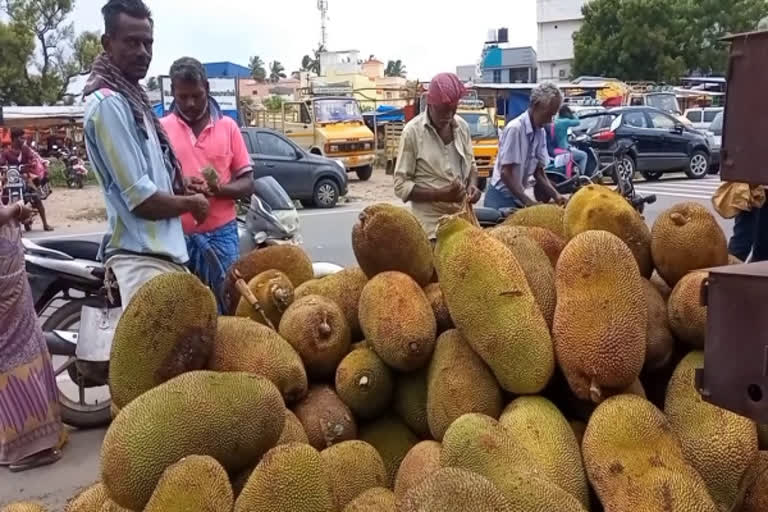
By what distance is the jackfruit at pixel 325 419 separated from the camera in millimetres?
1969

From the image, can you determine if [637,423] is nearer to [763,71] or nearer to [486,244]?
[486,244]

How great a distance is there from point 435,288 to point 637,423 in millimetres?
832

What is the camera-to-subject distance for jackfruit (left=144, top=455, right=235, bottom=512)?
1.50 metres

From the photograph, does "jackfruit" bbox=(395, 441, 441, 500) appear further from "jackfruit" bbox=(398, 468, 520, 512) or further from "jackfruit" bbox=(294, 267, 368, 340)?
"jackfruit" bbox=(294, 267, 368, 340)

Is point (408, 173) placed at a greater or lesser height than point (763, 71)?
lesser

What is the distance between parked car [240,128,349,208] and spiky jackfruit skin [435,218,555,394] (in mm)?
10739

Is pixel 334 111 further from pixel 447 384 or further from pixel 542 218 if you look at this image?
pixel 447 384

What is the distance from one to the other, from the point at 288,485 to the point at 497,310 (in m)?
0.69

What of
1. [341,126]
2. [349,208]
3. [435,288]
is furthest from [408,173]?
[341,126]

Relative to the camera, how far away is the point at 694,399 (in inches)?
69.0

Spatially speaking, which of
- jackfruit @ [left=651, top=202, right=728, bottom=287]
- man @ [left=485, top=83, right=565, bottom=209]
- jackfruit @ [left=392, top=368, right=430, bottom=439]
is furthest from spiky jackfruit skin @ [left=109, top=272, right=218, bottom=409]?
man @ [left=485, top=83, right=565, bottom=209]

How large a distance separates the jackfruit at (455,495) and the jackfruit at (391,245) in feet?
3.41

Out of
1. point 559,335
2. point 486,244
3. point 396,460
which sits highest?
point 486,244

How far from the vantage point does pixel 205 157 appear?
3408 mm
